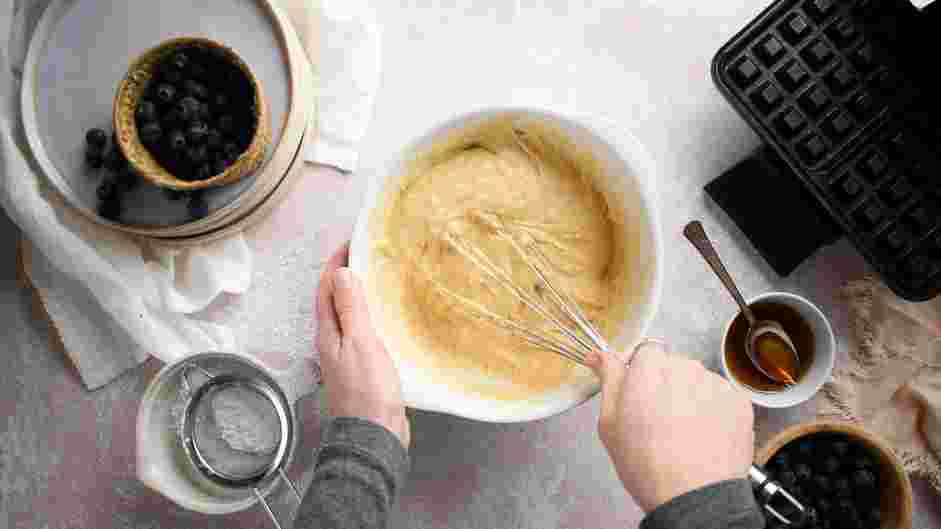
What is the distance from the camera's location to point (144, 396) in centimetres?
81

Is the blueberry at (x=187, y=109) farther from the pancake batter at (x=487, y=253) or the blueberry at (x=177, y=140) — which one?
the pancake batter at (x=487, y=253)

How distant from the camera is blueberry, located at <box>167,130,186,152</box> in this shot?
2.57 ft

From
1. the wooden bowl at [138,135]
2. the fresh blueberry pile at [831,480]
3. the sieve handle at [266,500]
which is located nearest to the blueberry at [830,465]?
the fresh blueberry pile at [831,480]

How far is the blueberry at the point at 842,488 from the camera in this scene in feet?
2.64

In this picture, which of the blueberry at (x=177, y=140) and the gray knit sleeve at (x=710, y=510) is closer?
the gray knit sleeve at (x=710, y=510)

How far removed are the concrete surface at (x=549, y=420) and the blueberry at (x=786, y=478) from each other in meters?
0.09

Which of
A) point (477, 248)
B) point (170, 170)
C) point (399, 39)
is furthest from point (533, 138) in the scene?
point (170, 170)

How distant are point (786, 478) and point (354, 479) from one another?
Result: 45 cm

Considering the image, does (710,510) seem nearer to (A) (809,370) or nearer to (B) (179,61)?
(A) (809,370)

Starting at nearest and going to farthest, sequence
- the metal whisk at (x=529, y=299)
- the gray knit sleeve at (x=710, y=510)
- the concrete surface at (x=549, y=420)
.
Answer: the gray knit sleeve at (x=710, y=510), the metal whisk at (x=529, y=299), the concrete surface at (x=549, y=420)

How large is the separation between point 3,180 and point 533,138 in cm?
57

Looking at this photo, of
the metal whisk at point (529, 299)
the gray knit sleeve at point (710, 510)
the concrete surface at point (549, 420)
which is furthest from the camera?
the concrete surface at point (549, 420)

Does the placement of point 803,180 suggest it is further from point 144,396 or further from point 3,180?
point 3,180

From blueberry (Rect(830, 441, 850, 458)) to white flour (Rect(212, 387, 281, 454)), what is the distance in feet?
1.95
